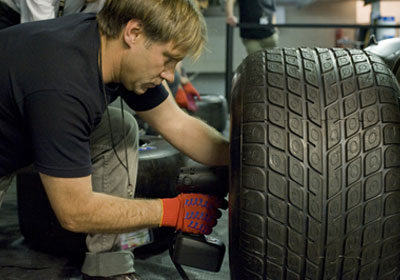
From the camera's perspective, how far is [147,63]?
107 centimetres

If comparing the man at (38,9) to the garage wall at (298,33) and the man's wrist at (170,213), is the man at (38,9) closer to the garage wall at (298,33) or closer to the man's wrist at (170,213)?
the man's wrist at (170,213)

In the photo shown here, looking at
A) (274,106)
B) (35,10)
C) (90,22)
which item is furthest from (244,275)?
(35,10)

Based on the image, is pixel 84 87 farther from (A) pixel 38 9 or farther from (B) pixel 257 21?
(B) pixel 257 21

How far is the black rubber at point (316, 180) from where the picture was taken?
0.84 meters

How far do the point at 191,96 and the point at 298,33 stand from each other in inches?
335

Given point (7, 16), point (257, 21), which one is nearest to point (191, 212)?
point (7, 16)

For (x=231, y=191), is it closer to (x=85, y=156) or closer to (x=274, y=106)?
(x=274, y=106)

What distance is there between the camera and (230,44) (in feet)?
15.1

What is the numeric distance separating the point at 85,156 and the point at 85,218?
0.13 m

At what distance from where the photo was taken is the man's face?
3.49 ft

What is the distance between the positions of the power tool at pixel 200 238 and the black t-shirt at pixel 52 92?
23cm

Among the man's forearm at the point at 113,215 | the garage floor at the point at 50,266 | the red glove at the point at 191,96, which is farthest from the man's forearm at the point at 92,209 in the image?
the red glove at the point at 191,96

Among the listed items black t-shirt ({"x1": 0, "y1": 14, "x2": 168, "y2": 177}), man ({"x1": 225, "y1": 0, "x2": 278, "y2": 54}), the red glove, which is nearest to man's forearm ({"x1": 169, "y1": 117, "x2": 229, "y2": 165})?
black t-shirt ({"x1": 0, "y1": 14, "x2": 168, "y2": 177})

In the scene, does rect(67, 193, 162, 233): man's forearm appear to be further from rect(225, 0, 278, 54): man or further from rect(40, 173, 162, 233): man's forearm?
rect(225, 0, 278, 54): man
